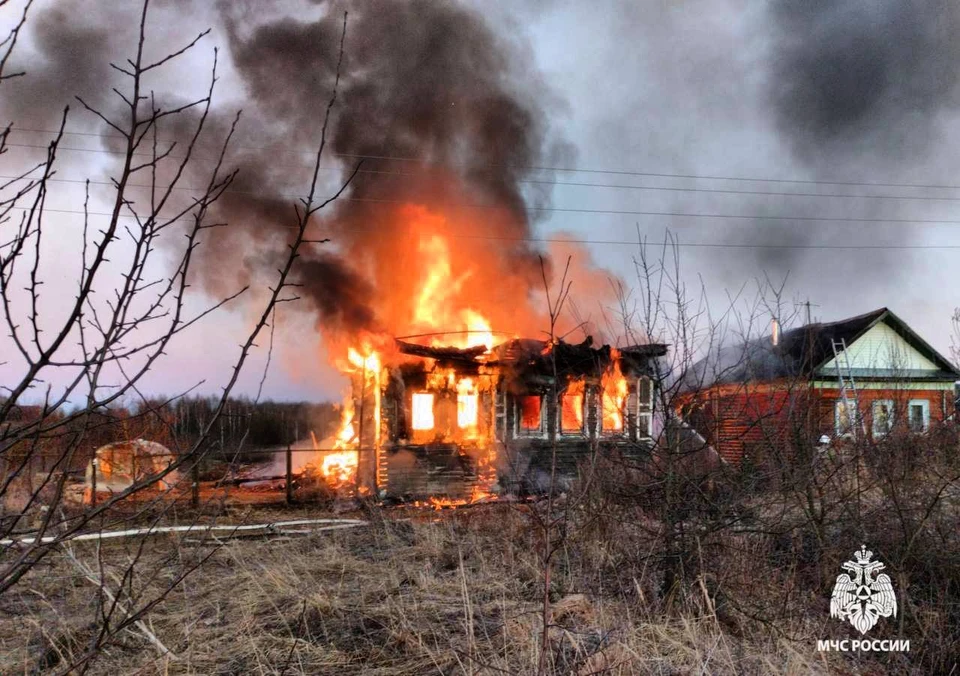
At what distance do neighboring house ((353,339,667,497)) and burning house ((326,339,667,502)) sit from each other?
0.02 metres

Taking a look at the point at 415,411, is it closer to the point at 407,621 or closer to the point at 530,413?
the point at 530,413

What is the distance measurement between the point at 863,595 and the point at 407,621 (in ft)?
12.8

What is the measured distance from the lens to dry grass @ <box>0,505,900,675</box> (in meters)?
4.01

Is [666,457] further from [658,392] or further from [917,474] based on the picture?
[917,474]

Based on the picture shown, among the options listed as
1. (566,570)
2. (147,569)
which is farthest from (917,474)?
(147,569)

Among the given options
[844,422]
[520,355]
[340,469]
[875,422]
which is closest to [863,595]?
[844,422]

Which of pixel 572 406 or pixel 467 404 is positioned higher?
pixel 467 404

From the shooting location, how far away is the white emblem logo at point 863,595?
5.01m

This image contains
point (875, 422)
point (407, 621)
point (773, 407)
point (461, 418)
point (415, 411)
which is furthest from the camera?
point (461, 418)

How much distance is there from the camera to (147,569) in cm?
633

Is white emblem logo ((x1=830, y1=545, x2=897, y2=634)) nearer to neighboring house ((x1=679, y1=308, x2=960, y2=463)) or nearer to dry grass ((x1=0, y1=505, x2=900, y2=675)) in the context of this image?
dry grass ((x1=0, y1=505, x2=900, y2=675))

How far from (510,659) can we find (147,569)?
436 cm

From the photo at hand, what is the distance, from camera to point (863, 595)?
5.23m

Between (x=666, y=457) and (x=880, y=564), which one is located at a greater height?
(x=666, y=457)
